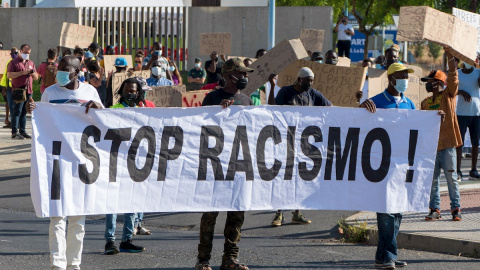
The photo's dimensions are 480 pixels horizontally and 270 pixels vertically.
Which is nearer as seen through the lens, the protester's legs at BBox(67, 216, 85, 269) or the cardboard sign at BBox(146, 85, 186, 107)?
the protester's legs at BBox(67, 216, 85, 269)

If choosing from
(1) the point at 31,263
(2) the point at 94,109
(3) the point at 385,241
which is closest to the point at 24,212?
(1) the point at 31,263

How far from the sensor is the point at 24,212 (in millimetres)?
12070

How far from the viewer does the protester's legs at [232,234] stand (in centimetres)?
802

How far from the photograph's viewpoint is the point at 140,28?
96.0 ft

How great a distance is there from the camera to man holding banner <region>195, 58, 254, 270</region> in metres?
7.95

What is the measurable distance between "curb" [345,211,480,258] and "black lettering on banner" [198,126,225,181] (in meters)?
2.32

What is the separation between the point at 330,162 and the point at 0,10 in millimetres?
24129

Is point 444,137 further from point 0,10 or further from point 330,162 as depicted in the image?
point 0,10

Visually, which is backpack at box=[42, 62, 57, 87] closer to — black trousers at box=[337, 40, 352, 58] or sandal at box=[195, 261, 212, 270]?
sandal at box=[195, 261, 212, 270]

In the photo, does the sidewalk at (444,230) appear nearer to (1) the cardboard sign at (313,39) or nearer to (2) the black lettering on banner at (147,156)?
(2) the black lettering on banner at (147,156)

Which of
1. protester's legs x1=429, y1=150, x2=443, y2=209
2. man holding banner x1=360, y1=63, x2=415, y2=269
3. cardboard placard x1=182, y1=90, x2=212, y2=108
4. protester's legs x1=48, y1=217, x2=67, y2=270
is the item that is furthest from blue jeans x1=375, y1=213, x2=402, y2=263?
cardboard placard x1=182, y1=90, x2=212, y2=108

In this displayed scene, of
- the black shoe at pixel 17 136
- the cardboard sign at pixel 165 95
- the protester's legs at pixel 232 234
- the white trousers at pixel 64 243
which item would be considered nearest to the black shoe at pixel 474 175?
the cardboard sign at pixel 165 95

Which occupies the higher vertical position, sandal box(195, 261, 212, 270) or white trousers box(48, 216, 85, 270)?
white trousers box(48, 216, 85, 270)

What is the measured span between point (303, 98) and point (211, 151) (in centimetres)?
181
